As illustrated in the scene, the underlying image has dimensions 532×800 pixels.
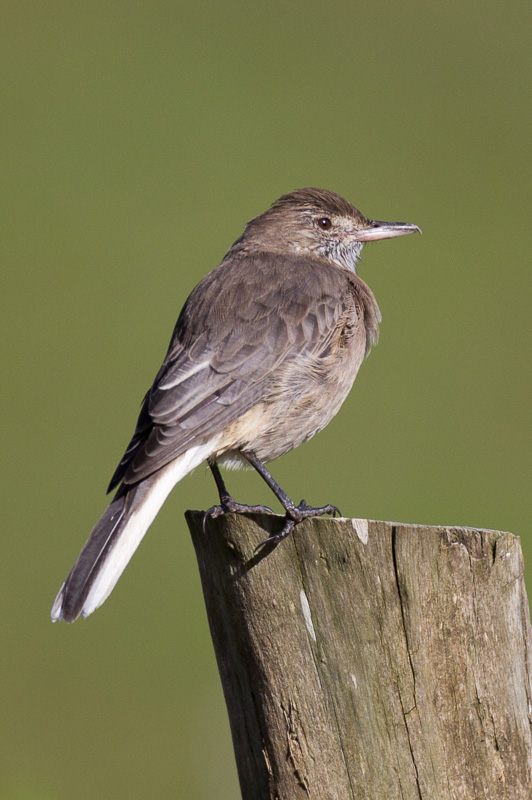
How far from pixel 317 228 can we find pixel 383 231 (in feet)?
1.30

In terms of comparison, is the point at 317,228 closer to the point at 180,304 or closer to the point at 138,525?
the point at 138,525

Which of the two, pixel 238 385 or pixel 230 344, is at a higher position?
pixel 230 344

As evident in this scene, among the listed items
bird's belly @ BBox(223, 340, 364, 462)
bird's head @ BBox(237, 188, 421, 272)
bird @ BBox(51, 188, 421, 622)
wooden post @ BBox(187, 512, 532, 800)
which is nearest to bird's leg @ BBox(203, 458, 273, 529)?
bird @ BBox(51, 188, 421, 622)

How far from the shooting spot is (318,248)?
5988 mm

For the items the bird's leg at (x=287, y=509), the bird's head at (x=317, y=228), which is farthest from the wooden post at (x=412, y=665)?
the bird's head at (x=317, y=228)

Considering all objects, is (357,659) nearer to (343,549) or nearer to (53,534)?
(343,549)

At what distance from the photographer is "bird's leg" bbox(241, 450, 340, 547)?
3.53 m

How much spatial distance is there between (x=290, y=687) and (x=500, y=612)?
0.72m

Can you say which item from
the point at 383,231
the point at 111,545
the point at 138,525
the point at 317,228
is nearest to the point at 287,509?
the point at 138,525

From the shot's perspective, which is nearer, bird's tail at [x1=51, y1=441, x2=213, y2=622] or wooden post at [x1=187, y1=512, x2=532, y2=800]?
wooden post at [x1=187, y1=512, x2=532, y2=800]

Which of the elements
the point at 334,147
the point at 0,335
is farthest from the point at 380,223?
the point at 334,147

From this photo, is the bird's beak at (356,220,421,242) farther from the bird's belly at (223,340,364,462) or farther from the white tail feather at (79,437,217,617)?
the white tail feather at (79,437,217,617)

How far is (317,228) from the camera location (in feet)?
19.7

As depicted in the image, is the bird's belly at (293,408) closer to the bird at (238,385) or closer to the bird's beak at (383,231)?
the bird at (238,385)
